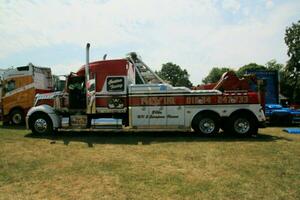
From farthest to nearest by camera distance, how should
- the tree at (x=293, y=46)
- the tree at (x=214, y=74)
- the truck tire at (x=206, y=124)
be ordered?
1. the tree at (x=214, y=74)
2. the tree at (x=293, y=46)
3. the truck tire at (x=206, y=124)

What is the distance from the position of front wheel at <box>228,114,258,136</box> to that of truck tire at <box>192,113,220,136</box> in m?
0.60

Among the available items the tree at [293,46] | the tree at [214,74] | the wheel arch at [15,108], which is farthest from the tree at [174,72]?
the wheel arch at [15,108]

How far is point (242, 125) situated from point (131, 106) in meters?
4.81

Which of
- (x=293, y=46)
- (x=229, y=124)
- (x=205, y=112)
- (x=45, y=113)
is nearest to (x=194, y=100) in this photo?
(x=205, y=112)

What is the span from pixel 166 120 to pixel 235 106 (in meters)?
2.98

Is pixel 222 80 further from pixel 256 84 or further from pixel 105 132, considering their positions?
pixel 105 132

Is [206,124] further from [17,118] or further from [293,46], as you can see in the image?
[293,46]

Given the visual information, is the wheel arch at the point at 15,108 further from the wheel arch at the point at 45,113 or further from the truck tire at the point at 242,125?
the truck tire at the point at 242,125

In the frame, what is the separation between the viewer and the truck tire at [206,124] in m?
14.3

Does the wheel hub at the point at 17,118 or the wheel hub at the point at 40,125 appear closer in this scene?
the wheel hub at the point at 40,125

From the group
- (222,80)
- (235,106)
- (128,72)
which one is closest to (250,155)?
(235,106)

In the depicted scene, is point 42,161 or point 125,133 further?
point 125,133

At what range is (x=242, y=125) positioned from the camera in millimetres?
14234

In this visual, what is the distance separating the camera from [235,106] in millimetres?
14148
